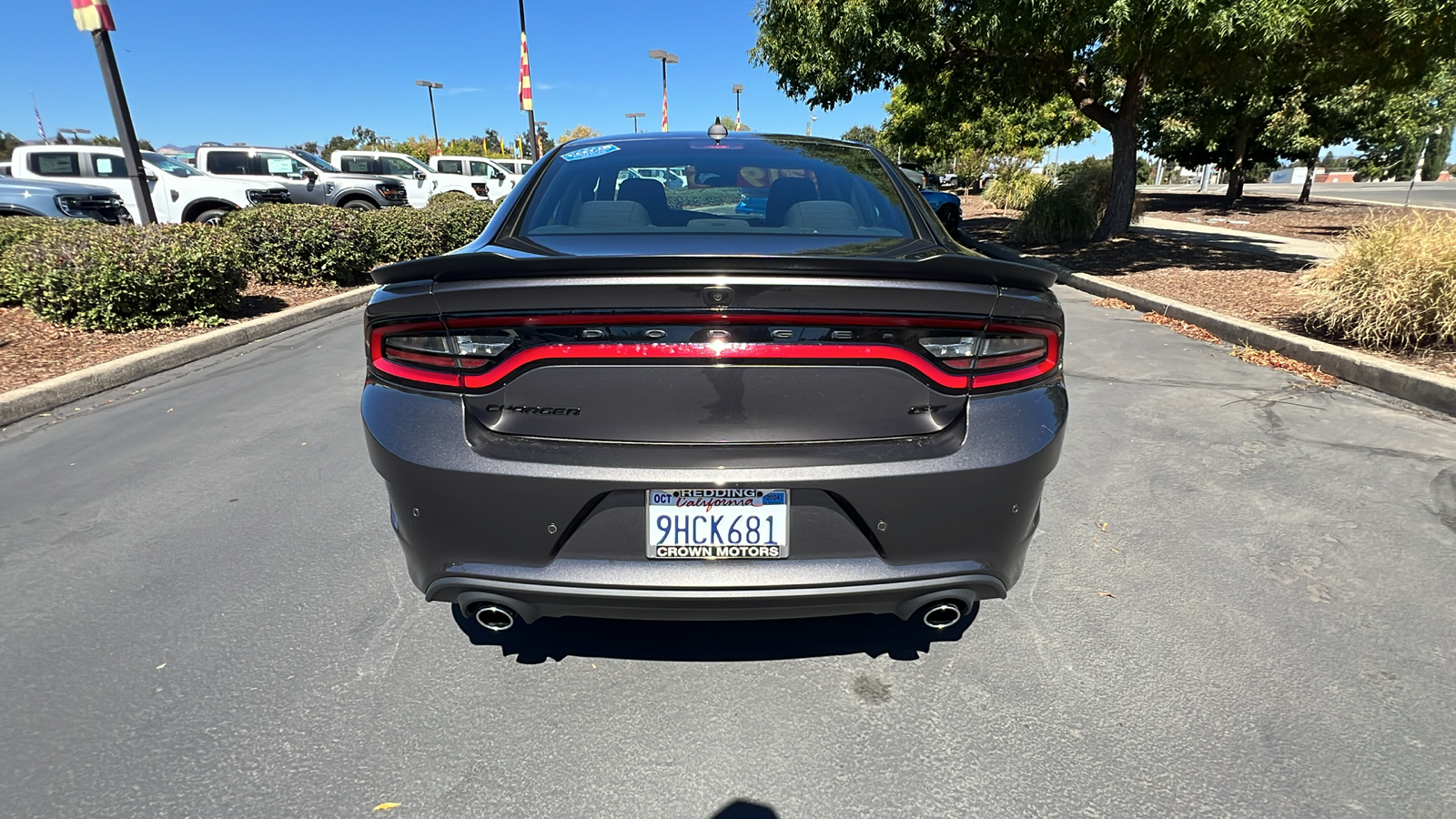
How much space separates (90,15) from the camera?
27.9ft

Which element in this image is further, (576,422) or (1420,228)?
(1420,228)

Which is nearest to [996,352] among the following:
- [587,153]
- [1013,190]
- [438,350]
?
[438,350]

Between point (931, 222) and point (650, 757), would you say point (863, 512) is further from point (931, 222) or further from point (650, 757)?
point (931, 222)

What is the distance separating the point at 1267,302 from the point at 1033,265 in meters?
7.74

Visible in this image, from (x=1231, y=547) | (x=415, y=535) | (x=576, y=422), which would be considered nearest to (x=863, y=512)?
(x=576, y=422)

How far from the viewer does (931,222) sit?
2824 millimetres

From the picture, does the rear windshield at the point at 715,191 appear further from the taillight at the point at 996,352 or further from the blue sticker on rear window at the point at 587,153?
the taillight at the point at 996,352

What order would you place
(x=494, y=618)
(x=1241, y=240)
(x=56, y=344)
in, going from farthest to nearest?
(x=1241, y=240)
(x=56, y=344)
(x=494, y=618)

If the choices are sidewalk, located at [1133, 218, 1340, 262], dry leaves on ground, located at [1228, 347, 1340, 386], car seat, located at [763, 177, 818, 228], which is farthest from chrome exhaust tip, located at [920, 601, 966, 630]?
sidewalk, located at [1133, 218, 1340, 262]

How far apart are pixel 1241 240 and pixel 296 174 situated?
796 inches

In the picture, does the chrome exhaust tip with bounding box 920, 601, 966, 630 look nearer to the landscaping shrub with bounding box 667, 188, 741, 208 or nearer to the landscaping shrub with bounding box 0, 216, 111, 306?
the landscaping shrub with bounding box 667, 188, 741, 208

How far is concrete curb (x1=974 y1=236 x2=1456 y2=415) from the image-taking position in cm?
482

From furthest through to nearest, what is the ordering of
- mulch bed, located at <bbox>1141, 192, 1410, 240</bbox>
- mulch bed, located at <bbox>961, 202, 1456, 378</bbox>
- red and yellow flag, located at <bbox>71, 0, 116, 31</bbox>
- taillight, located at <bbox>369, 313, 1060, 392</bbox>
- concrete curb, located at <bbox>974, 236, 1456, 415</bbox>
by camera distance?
mulch bed, located at <bbox>1141, 192, 1410, 240</bbox>, red and yellow flag, located at <bbox>71, 0, 116, 31</bbox>, mulch bed, located at <bbox>961, 202, 1456, 378</bbox>, concrete curb, located at <bbox>974, 236, 1456, 415</bbox>, taillight, located at <bbox>369, 313, 1060, 392</bbox>

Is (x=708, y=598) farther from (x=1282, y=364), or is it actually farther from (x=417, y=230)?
(x=417, y=230)
